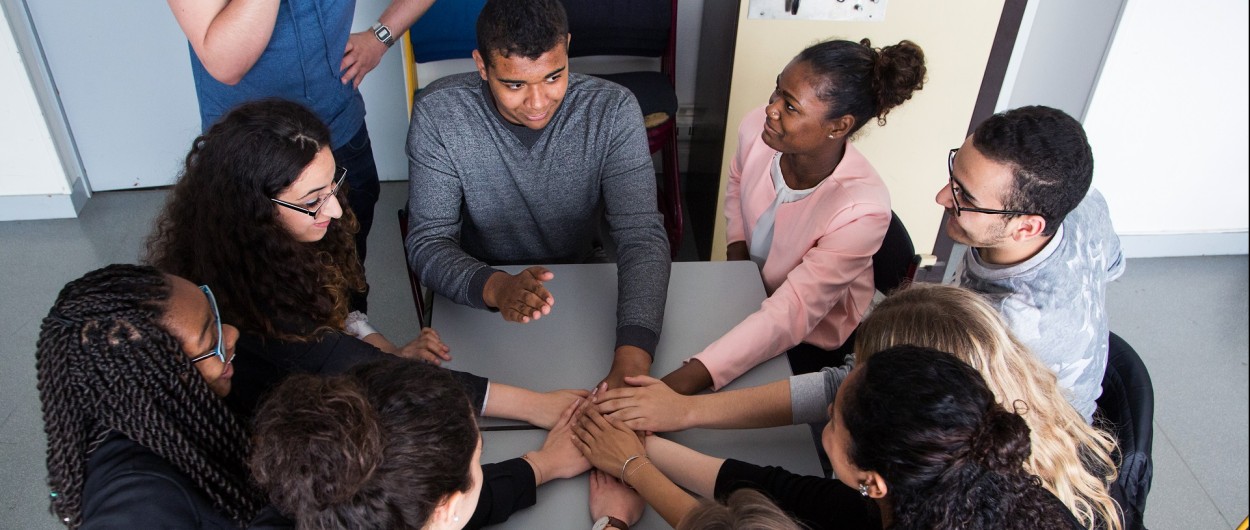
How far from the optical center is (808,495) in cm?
122

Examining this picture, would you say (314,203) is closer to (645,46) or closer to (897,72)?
(897,72)

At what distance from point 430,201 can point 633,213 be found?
456 mm

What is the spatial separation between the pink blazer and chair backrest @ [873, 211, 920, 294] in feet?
0.06

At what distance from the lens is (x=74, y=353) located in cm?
102

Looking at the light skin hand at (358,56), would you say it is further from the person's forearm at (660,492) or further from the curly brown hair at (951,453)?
the curly brown hair at (951,453)

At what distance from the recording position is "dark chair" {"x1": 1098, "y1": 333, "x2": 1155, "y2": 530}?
132 cm

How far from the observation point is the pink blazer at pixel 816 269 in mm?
1545

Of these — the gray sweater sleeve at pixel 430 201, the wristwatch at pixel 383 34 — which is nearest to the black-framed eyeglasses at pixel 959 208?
the gray sweater sleeve at pixel 430 201

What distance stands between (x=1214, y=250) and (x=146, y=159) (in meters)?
4.29

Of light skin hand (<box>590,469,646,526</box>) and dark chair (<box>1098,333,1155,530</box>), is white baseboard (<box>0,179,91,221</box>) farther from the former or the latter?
dark chair (<box>1098,333,1155,530</box>)

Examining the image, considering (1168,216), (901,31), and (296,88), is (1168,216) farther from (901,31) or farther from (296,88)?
(296,88)

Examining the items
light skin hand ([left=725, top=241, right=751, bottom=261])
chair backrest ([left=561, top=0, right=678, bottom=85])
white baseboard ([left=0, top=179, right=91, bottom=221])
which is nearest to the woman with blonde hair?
light skin hand ([left=725, top=241, right=751, bottom=261])

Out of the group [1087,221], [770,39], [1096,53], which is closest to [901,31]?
[770,39]

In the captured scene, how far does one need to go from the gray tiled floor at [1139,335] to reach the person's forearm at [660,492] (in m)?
1.45
